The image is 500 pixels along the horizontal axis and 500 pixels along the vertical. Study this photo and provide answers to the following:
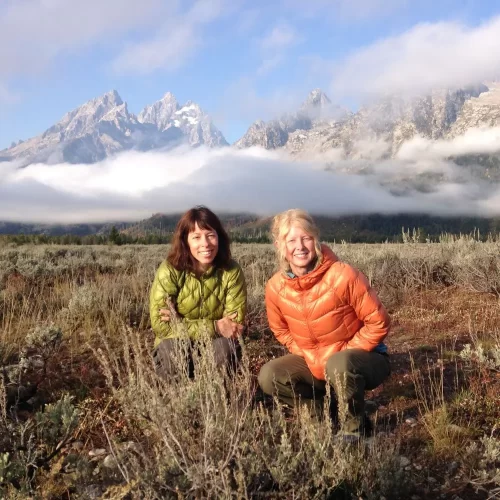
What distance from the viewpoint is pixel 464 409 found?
123 inches

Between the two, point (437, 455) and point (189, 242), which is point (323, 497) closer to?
point (437, 455)

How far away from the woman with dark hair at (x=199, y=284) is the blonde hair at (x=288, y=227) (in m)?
0.67

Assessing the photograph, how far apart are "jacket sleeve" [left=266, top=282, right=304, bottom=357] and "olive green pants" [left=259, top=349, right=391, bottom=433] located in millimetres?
104

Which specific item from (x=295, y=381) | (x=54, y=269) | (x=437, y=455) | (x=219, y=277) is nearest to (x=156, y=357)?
(x=219, y=277)

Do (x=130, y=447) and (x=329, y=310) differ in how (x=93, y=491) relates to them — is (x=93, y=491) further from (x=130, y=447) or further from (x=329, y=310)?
(x=329, y=310)

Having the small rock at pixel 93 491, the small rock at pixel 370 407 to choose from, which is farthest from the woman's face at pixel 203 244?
the small rock at pixel 93 491

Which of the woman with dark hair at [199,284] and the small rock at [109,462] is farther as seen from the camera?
the woman with dark hair at [199,284]

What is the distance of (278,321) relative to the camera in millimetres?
3373

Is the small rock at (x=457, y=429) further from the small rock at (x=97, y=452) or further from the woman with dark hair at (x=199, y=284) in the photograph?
the small rock at (x=97, y=452)

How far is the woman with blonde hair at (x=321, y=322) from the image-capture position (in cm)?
293

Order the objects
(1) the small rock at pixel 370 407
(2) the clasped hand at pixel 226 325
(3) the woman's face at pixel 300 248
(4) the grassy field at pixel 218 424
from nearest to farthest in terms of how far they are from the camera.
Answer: (4) the grassy field at pixel 218 424, (3) the woman's face at pixel 300 248, (1) the small rock at pixel 370 407, (2) the clasped hand at pixel 226 325

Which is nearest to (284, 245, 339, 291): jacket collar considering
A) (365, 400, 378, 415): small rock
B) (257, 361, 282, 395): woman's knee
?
(257, 361, 282, 395): woman's knee

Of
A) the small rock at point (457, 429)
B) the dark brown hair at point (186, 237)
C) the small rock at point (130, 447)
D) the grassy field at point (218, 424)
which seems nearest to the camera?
the grassy field at point (218, 424)

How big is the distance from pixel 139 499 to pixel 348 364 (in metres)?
1.53
